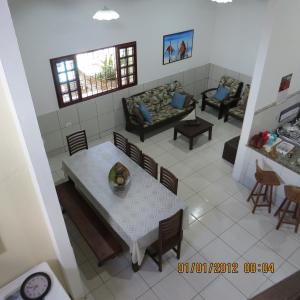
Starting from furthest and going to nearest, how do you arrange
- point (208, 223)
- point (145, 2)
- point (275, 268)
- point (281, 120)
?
1. point (145, 2)
2. point (281, 120)
3. point (208, 223)
4. point (275, 268)

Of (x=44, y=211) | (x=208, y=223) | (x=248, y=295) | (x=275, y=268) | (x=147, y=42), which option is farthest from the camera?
(x=147, y=42)

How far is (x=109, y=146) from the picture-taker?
18.8 feet

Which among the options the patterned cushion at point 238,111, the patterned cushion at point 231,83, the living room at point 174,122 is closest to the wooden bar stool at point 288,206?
the living room at point 174,122

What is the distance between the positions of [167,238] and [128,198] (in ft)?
2.76

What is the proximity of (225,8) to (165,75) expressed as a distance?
2349 millimetres

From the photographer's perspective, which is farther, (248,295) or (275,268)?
(275,268)

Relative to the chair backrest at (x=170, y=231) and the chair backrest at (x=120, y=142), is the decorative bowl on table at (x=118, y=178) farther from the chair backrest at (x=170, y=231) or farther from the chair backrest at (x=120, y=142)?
the chair backrest at (x=120, y=142)

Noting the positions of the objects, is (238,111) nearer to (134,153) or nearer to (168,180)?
(134,153)

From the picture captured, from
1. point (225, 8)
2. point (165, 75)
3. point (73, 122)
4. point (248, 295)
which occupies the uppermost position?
point (225, 8)

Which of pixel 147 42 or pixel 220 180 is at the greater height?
pixel 147 42

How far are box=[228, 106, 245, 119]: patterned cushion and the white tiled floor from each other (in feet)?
5.75

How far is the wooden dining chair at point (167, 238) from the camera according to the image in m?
4.11

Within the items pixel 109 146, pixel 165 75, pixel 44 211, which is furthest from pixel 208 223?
pixel 165 75

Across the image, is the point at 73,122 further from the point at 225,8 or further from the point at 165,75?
the point at 225,8
